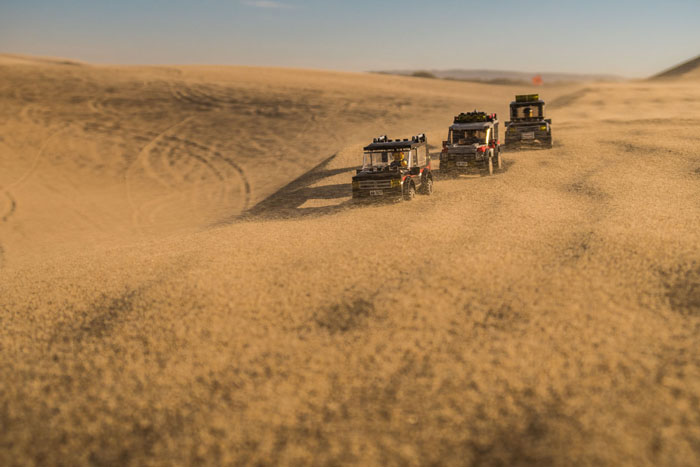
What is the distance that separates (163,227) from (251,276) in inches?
409

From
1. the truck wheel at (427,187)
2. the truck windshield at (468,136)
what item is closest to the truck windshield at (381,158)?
the truck wheel at (427,187)

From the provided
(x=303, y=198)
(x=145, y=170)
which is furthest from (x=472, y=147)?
(x=145, y=170)

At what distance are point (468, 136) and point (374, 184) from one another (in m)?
5.40

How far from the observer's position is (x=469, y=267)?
9977mm

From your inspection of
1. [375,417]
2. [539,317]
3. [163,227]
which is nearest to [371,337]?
[375,417]

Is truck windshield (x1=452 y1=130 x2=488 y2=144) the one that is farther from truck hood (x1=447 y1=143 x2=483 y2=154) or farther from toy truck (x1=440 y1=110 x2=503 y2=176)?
truck hood (x1=447 y1=143 x2=483 y2=154)

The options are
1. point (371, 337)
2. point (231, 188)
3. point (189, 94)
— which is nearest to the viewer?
point (371, 337)

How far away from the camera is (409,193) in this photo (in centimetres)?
1555

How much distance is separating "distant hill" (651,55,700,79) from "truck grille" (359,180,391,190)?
2616 inches

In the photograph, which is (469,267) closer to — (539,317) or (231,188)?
(539,317)

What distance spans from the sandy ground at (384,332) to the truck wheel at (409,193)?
459mm

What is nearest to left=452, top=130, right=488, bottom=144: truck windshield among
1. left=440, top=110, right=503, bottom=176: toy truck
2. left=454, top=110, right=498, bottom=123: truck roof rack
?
left=440, top=110, right=503, bottom=176: toy truck

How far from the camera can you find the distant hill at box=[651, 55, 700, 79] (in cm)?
6762

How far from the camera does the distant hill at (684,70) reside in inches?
2662
